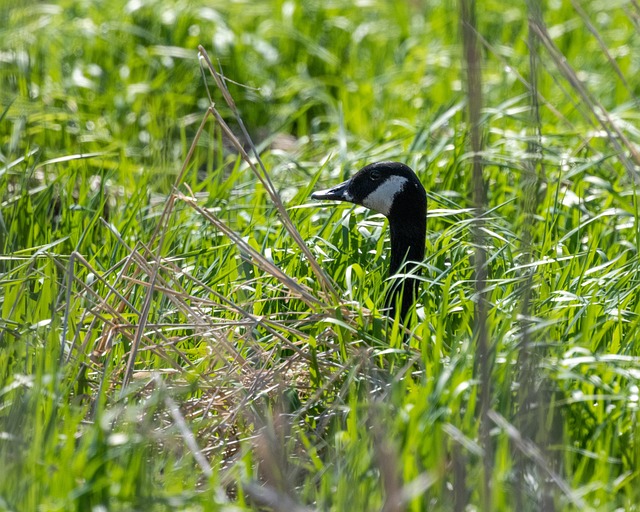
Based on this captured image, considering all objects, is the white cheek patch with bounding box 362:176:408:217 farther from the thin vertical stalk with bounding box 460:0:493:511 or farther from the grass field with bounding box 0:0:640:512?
the thin vertical stalk with bounding box 460:0:493:511

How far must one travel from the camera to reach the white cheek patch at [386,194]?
313 centimetres

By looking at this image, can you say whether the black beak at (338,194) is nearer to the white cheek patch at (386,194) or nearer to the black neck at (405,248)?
the white cheek patch at (386,194)

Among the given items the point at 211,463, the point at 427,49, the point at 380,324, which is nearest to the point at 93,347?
the point at 211,463

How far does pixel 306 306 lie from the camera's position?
3.11m

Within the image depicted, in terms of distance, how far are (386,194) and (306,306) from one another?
42 centimetres

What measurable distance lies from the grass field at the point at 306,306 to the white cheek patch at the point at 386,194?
192 mm

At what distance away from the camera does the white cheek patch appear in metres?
3.13

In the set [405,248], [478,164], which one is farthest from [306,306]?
[478,164]

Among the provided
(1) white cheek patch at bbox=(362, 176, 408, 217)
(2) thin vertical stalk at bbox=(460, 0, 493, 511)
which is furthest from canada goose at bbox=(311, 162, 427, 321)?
(2) thin vertical stalk at bbox=(460, 0, 493, 511)

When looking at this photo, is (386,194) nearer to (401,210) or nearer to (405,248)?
(401,210)

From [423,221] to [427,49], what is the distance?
2.99m

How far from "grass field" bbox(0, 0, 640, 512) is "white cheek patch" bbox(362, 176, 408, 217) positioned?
19 cm

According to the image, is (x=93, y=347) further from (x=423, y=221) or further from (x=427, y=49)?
(x=427, y=49)

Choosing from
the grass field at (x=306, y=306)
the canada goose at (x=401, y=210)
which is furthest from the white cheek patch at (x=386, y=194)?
the grass field at (x=306, y=306)
